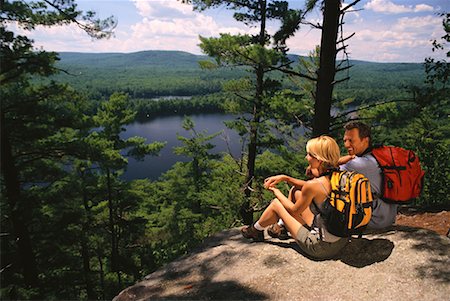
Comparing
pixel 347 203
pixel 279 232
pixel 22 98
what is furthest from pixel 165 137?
pixel 347 203

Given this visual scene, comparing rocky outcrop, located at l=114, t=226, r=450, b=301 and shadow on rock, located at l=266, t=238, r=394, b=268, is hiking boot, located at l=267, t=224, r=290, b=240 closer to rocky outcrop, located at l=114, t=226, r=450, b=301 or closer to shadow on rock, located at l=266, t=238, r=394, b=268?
rocky outcrop, located at l=114, t=226, r=450, b=301

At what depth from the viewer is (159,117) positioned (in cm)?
11269

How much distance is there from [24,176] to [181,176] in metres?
14.9

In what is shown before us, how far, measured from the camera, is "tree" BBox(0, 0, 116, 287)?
6.36 meters

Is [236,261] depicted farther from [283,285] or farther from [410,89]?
[410,89]

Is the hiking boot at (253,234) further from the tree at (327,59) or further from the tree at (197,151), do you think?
the tree at (197,151)

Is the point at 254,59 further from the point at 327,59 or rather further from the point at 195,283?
the point at 195,283

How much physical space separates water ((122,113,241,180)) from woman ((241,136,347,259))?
101ft

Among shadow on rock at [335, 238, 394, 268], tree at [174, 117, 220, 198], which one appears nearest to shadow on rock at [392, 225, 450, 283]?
shadow on rock at [335, 238, 394, 268]

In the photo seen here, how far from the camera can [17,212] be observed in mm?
6672

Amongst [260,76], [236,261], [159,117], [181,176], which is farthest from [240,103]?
[159,117]

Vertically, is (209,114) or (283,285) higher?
(283,285)

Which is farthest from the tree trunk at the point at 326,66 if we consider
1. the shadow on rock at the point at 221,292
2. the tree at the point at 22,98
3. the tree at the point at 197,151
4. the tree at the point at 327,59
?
the tree at the point at 197,151

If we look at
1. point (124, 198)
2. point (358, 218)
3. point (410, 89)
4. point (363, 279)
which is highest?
point (410, 89)
